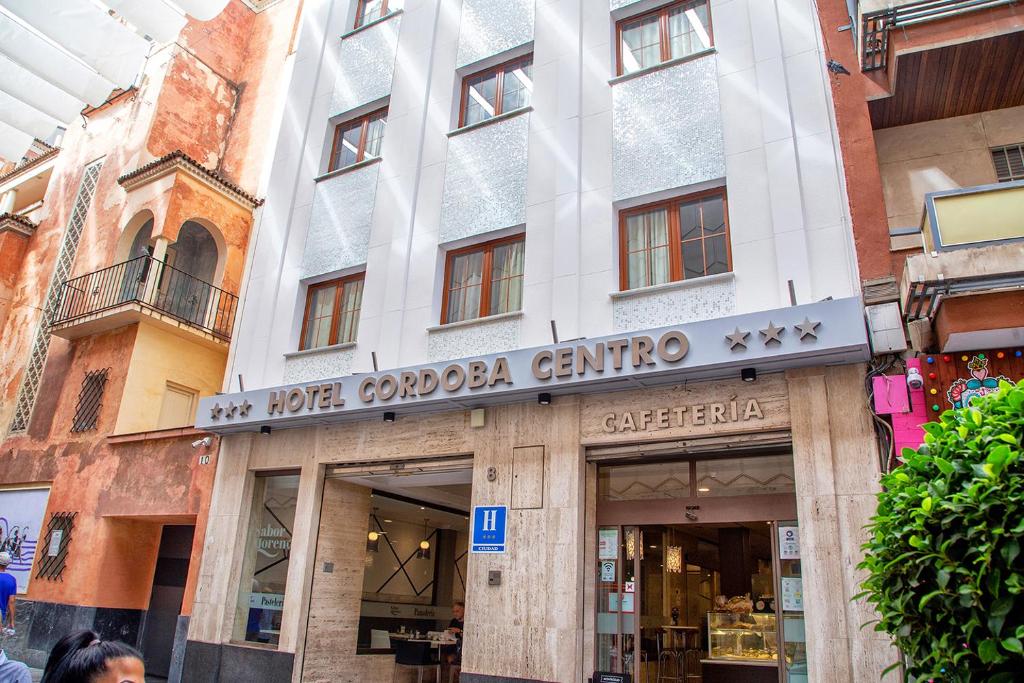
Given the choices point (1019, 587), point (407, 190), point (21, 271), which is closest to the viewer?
point (1019, 587)

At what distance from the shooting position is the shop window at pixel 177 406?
14630 mm

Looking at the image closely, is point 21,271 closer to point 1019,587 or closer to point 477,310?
point 477,310

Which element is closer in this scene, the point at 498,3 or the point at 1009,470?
the point at 1009,470

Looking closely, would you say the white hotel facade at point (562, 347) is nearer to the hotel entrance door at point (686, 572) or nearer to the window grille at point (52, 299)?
the hotel entrance door at point (686, 572)

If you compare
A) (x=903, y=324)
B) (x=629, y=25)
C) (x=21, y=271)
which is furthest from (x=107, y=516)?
(x=903, y=324)

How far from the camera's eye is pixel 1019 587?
351cm

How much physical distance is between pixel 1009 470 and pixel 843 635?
3.48 metres

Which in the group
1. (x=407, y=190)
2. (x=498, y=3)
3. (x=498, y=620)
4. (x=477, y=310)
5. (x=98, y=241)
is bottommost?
(x=498, y=620)

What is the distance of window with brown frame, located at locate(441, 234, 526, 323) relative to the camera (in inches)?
402

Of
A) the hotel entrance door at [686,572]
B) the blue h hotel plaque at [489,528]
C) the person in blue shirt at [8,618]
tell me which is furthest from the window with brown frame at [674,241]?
the person in blue shirt at [8,618]

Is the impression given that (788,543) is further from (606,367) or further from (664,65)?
(664,65)

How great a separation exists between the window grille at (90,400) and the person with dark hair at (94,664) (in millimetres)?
13283

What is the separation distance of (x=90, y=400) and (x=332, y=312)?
637 centimetres

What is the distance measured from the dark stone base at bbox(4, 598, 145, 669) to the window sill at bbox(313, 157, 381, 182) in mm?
8662
